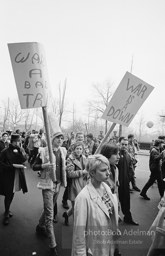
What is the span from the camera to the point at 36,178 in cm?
777

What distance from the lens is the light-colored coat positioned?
64.4 inches

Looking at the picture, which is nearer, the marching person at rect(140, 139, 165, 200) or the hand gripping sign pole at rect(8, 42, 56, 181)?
the hand gripping sign pole at rect(8, 42, 56, 181)

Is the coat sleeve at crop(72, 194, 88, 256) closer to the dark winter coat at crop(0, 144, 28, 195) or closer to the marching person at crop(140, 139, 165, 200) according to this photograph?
the dark winter coat at crop(0, 144, 28, 195)

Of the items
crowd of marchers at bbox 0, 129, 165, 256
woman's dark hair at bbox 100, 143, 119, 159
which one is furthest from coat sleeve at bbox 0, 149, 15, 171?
woman's dark hair at bbox 100, 143, 119, 159

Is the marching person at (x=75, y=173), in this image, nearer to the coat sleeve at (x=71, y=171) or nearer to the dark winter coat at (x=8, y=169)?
the coat sleeve at (x=71, y=171)

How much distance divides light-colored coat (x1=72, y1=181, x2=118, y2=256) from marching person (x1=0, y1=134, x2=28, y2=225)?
260cm

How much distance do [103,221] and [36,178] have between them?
6494 millimetres

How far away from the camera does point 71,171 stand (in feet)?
11.2

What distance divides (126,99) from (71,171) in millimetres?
1634

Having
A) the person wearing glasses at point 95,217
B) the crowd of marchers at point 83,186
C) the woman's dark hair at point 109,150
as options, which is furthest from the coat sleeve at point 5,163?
the person wearing glasses at point 95,217

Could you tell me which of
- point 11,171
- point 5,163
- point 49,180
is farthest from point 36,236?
point 5,163

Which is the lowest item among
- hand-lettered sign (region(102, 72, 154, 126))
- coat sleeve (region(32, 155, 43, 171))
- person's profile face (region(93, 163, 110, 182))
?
coat sleeve (region(32, 155, 43, 171))

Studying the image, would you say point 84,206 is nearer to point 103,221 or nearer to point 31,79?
point 103,221

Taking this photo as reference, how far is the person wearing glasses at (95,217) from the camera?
1649 millimetres
